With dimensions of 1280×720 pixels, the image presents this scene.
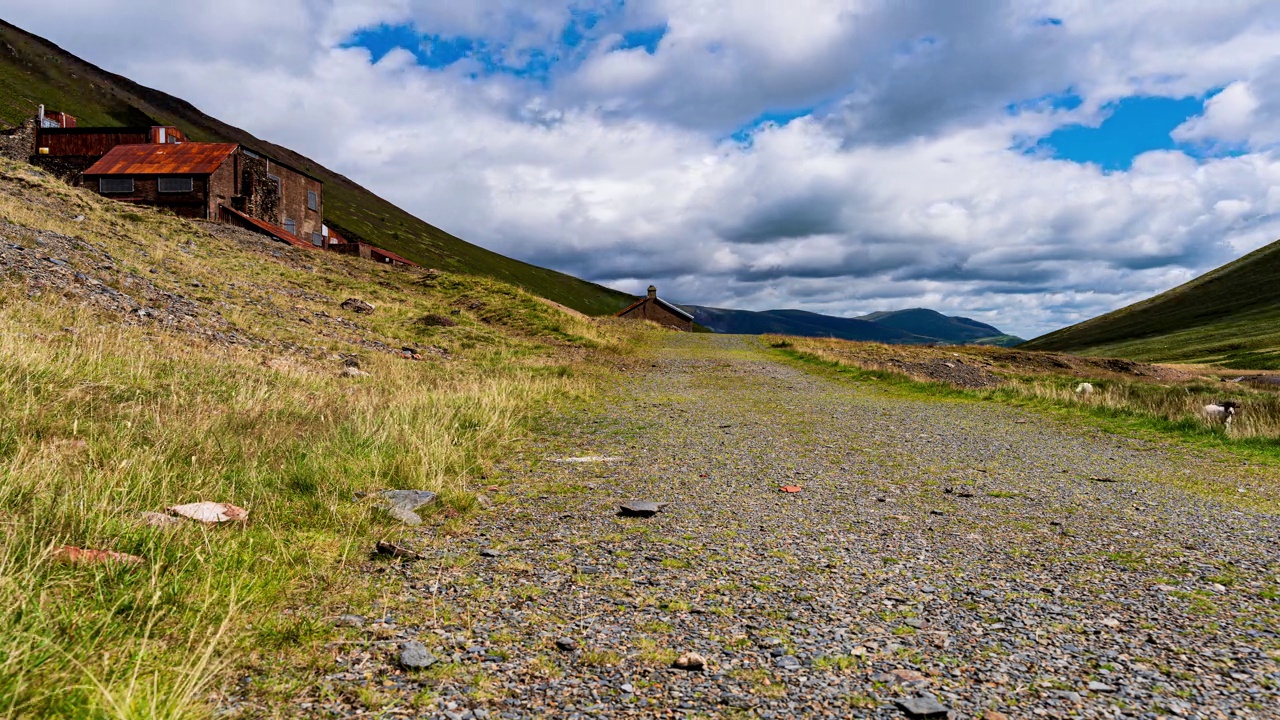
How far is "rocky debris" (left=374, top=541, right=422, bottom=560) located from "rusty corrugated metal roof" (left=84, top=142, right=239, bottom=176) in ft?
192

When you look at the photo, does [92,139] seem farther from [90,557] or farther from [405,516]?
[90,557]

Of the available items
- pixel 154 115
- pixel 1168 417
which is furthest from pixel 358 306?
pixel 154 115

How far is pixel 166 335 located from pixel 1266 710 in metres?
16.7

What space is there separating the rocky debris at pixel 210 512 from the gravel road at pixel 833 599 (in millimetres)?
1459

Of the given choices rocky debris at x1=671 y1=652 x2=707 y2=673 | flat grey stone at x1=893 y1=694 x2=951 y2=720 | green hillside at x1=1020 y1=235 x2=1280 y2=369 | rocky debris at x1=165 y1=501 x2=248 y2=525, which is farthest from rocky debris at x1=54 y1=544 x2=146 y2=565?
green hillside at x1=1020 y1=235 x2=1280 y2=369

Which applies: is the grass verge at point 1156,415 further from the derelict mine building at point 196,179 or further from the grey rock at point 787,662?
the derelict mine building at point 196,179

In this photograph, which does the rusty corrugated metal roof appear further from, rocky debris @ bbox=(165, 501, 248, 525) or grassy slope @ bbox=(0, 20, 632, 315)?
grassy slope @ bbox=(0, 20, 632, 315)

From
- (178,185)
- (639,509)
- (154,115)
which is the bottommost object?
(639,509)

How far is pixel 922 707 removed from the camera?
124 inches

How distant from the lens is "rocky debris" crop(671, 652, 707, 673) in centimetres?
353

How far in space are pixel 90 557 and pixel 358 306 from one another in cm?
2498

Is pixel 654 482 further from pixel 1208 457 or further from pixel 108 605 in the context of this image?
pixel 1208 457

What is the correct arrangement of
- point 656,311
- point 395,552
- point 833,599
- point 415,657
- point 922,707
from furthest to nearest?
point 656,311 < point 395,552 < point 833,599 < point 415,657 < point 922,707

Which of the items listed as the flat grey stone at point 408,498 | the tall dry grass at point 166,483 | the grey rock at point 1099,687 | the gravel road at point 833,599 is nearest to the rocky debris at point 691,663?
the gravel road at point 833,599
